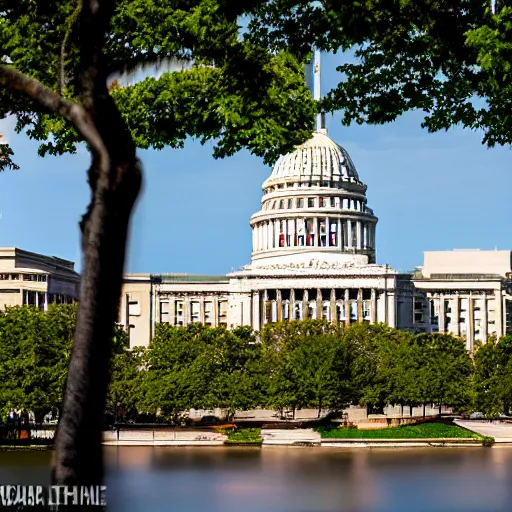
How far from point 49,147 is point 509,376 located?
61505mm

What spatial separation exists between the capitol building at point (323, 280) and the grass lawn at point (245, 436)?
6890 cm

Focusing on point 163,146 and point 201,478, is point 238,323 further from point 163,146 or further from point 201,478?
point 163,146

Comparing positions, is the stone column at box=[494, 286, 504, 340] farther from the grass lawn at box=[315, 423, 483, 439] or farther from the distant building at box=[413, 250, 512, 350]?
the grass lawn at box=[315, 423, 483, 439]

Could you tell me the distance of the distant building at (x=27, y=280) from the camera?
425ft

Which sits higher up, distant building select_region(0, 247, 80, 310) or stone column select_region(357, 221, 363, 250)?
stone column select_region(357, 221, 363, 250)

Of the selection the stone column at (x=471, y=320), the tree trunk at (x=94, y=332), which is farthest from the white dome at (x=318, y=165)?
the tree trunk at (x=94, y=332)

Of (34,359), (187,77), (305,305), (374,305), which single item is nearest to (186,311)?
(305,305)

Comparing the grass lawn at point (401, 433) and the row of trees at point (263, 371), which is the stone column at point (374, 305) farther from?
the grass lawn at point (401, 433)

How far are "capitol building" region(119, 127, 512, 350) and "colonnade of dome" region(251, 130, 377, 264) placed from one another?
131mm

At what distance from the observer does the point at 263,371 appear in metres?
76.8

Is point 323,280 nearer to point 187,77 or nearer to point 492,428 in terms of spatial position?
point 492,428

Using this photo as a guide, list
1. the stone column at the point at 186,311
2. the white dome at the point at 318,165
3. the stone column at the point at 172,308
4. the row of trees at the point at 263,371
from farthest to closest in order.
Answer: the white dome at the point at 318,165 < the stone column at the point at 172,308 < the stone column at the point at 186,311 < the row of trees at the point at 263,371

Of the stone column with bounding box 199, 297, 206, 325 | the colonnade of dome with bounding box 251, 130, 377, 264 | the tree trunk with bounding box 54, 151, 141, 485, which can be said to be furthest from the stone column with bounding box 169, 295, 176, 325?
the tree trunk with bounding box 54, 151, 141, 485

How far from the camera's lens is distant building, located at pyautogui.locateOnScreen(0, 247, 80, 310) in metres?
130
